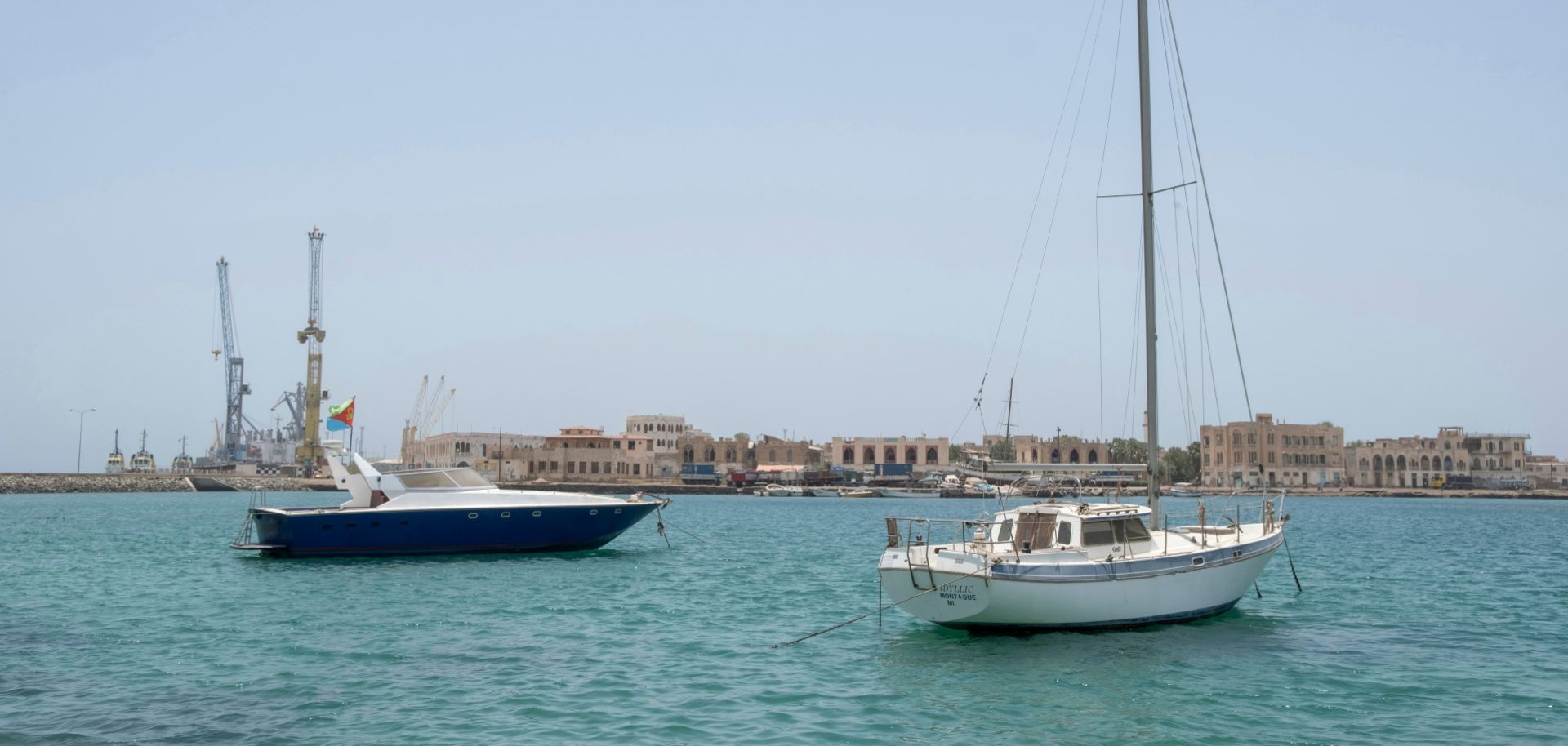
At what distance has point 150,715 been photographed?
16.2m

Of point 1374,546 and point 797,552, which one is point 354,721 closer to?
point 797,552

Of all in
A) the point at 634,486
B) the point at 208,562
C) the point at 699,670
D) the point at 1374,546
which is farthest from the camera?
the point at 634,486

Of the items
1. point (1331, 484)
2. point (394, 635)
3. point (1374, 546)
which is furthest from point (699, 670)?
point (1331, 484)

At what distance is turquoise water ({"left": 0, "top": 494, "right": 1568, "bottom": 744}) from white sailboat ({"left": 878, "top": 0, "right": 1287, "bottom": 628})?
493mm

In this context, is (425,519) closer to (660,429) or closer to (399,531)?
(399,531)

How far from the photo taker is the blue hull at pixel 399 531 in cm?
3859

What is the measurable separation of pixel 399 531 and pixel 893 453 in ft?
472

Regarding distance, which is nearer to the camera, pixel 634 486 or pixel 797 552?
pixel 797 552

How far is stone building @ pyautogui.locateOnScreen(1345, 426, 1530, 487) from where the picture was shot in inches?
6762

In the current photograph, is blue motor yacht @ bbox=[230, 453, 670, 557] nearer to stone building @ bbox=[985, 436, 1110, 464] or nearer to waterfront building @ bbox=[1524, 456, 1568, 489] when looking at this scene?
stone building @ bbox=[985, 436, 1110, 464]

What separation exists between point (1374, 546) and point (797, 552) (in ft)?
82.0

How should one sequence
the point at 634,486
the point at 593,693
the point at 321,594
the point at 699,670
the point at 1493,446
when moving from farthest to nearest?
1. the point at 1493,446
2. the point at 634,486
3. the point at 321,594
4. the point at 699,670
5. the point at 593,693

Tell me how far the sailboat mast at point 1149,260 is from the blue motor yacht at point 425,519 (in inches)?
817

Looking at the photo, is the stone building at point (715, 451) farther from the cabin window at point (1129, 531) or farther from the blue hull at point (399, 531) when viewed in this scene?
the cabin window at point (1129, 531)
